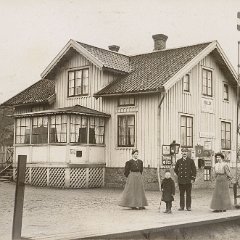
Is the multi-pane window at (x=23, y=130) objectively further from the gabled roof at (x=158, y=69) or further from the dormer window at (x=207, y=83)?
the dormer window at (x=207, y=83)

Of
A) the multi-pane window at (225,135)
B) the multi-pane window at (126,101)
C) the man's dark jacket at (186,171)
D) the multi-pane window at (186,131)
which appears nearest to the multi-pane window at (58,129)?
the multi-pane window at (126,101)

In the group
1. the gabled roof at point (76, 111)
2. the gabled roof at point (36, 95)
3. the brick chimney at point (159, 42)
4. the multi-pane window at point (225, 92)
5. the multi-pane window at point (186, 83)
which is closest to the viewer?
the gabled roof at point (76, 111)

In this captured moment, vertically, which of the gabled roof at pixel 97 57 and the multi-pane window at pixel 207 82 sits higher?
the gabled roof at pixel 97 57

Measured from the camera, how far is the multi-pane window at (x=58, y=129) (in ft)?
70.3

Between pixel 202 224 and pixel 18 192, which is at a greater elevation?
pixel 18 192

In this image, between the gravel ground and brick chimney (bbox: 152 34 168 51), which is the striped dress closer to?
the gravel ground

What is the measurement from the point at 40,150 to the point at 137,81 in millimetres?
5150

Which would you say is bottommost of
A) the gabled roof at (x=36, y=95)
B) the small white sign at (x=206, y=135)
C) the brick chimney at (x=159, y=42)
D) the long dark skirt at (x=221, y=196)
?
the long dark skirt at (x=221, y=196)

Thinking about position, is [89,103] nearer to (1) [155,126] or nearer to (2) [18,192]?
(1) [155,126]

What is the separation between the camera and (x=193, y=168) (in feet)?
45.1

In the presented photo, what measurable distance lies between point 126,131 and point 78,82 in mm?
3485

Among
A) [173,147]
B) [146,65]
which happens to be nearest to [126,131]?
[173,147]

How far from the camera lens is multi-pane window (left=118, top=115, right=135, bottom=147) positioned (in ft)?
71.8

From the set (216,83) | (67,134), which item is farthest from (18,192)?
(216,83)
